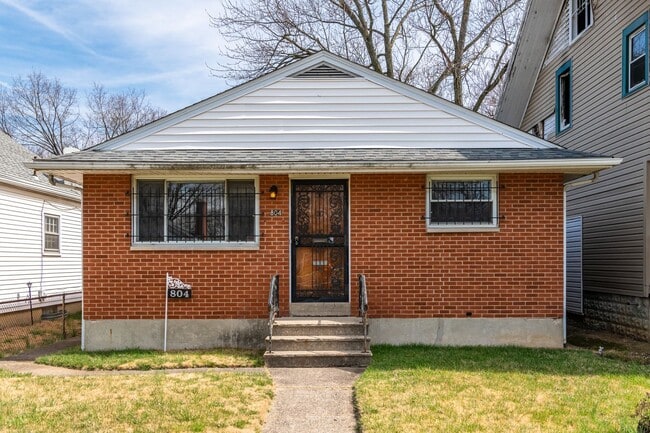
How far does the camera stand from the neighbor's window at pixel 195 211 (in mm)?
8898

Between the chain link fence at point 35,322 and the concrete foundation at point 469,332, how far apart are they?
6205 millimetres

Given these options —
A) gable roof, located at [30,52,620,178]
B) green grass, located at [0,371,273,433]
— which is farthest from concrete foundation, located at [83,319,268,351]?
gable roof, located at [30,52,620,178]

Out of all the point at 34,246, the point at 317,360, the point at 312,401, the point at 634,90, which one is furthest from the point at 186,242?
the point at 634,90

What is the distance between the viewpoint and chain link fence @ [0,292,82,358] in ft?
32.6

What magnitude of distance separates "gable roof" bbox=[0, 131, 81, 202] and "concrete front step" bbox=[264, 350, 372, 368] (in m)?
7.34

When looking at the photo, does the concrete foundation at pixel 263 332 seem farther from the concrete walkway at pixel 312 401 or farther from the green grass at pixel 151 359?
the concrete walkway at pixel 312 401

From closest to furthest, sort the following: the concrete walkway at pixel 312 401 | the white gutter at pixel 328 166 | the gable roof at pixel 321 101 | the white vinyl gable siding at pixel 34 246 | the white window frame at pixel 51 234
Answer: the concrete walkway at pixel 312 401 → the white gutter at pixel 328 166 → the gable roof at pixel 321 101 → the white vinyl gable siding at pixel 34 246 → the white window frame at pixel 51 234

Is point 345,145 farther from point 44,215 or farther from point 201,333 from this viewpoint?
point 44,215

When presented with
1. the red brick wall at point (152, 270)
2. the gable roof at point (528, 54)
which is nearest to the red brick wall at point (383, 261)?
the red brick wall at point (152, 270)

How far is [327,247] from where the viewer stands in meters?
9.01

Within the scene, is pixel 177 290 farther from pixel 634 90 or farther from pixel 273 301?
pixel 634 90

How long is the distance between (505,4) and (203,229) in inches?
743

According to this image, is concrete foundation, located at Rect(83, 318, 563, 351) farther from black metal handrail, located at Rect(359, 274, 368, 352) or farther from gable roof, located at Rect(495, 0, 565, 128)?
gable roof, located at Rect(495, 0, 565, 128)

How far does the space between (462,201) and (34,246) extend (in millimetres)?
10678
